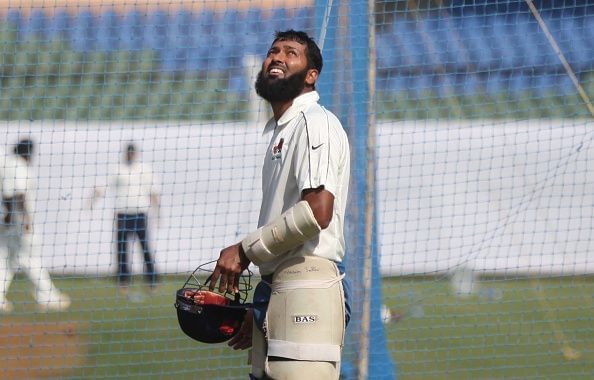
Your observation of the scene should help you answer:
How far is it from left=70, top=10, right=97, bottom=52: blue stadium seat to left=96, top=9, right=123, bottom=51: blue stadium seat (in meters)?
0.06

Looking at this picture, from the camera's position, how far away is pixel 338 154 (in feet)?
14.0

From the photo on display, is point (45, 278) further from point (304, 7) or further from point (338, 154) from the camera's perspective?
point (338, 154)

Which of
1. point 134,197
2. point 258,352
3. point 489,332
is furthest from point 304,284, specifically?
point 134,197

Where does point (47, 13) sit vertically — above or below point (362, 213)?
above

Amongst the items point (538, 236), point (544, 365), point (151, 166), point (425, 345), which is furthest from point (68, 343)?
point (538, 236)

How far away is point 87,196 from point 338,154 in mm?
8198

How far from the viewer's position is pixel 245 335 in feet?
15.5

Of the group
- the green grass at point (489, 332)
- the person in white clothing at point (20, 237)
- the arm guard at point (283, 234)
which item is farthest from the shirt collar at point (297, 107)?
the person in white clothing at point (20, 237)

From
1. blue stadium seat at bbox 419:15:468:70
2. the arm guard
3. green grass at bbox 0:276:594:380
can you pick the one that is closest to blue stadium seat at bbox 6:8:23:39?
green grass at bbox 0:276:594:380

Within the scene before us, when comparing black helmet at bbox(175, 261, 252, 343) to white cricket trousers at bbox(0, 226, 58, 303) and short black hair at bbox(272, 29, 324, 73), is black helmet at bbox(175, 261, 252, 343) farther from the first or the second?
white cricket trousers at bbox(0, 226, 58, 303)

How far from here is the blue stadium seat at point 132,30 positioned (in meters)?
8.10

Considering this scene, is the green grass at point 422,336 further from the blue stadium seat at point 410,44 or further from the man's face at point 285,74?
the man's face at point 285,74

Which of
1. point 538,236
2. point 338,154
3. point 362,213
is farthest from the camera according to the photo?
point 538,236

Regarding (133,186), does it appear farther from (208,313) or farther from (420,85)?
(208,313)
